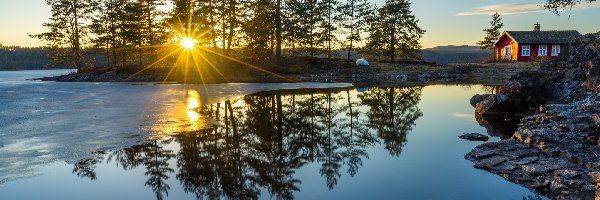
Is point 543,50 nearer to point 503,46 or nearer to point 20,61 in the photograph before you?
point 503,46

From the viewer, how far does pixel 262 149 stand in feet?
35.4

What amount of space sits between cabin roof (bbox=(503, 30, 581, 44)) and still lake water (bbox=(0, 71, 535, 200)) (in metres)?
48.7

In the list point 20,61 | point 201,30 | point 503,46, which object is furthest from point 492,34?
point 20,61

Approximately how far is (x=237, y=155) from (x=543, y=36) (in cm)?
6282

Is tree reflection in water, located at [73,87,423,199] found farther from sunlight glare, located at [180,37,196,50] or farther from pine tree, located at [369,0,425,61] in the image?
pine tree, located at [369,0,425,61]

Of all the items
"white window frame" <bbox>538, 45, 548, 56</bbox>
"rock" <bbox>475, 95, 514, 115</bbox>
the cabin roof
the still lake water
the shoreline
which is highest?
the cabin roof

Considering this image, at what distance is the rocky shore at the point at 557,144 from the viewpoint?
24.0ft

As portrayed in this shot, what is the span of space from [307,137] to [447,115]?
8107 millimetres

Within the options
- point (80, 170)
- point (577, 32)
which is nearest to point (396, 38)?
point (577, 32)

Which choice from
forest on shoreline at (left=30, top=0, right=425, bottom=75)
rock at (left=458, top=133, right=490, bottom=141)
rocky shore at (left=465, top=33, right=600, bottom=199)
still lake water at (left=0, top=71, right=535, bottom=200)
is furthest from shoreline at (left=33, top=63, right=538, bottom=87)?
rock at (left=458, top=133, right=490, bottom=141)

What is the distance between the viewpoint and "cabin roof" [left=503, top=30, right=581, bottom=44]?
58.0 meters

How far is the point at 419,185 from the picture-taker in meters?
7.88

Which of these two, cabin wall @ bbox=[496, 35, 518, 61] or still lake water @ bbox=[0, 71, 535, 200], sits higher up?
cabin wall @ bbox=[496, 35, 518, 61]

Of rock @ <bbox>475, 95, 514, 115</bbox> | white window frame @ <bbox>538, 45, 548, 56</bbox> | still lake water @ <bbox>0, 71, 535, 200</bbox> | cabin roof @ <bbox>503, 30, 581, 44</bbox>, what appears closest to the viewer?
still lake water @ <bbox>0, 71, 535, 200</bbox>
